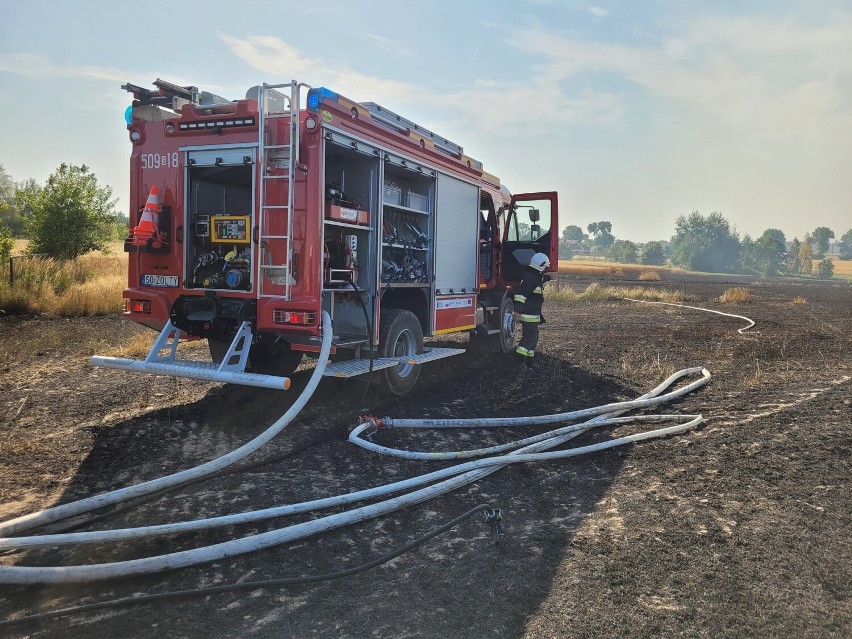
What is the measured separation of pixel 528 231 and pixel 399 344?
445 cm

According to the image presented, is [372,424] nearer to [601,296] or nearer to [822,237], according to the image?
[601,296]

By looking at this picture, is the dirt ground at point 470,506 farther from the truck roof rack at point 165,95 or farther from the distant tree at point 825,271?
the distant tree at point 825,271

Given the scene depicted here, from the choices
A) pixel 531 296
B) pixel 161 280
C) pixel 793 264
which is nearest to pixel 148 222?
pixel 161 280

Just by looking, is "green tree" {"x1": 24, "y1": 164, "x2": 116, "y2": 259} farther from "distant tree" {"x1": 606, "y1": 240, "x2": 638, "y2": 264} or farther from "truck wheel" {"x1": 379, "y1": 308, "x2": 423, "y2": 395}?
"distant tree" {"x1": 606, "y1": 240, "x2": 638, "y2": 264}

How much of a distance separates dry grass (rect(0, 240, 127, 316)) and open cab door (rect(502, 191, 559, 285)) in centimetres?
869

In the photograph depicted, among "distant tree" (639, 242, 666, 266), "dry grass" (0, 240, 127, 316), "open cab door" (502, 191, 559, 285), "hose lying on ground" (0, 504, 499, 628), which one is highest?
"distant tree" (639, 242, 666, 266)

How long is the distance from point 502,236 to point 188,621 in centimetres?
898

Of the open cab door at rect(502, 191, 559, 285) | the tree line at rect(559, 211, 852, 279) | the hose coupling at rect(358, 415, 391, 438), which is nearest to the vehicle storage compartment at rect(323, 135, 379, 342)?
the hose coupling at rect(358, 415, 391, 438)

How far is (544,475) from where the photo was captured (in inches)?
189

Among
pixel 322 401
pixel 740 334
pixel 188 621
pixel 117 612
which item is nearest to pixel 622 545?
pixel 188 621

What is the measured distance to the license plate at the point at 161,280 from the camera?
6379mm

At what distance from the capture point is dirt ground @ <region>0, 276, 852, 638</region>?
2809mm

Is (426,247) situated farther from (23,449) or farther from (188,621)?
(188,621)

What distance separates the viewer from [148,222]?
6.20 meters
